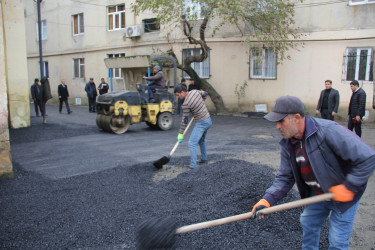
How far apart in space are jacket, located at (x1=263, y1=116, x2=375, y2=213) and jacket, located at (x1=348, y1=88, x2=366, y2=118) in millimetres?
6311

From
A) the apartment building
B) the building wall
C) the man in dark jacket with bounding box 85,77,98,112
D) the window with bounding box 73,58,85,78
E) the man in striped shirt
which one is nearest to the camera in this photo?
the man in striped shirt

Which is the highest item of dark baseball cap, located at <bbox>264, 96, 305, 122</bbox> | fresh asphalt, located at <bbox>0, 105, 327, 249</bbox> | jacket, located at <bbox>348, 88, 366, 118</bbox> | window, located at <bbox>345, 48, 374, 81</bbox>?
window, located at <bbox>345, 48, 374, 81</bbox>

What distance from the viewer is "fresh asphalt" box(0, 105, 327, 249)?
12.4 ft

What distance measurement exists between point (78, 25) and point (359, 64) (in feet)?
60.9

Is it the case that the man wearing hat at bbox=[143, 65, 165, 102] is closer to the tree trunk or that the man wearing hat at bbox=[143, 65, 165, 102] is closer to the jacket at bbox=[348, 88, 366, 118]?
the tree trunk

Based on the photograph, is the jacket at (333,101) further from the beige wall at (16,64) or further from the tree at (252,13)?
the beige wall at (16,64)

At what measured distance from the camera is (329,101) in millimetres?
8828

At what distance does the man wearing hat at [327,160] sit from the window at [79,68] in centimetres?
2303

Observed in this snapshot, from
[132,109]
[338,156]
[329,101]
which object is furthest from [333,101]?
[338,156]

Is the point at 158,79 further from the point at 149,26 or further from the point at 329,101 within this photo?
the point at 149,26

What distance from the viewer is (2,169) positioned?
20.1 feet

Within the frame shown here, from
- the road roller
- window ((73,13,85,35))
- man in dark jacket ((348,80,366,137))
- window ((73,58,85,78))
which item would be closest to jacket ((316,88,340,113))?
man in dark jacket ((348,80,366,137))

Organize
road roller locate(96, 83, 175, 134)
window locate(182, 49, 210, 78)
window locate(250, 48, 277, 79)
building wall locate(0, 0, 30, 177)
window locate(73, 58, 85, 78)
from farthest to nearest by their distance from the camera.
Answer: window locate(73, 58, 85, 78), window locate(182, 49, 210, 78), window locate(250, 48, 277, 79), building wall locate(0, 0, 30, 177), road roller locate(96, 83, 175, 134)

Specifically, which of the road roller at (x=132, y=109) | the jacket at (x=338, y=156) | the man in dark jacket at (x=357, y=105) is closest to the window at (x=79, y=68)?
the road roller at (x=132, y=109)
